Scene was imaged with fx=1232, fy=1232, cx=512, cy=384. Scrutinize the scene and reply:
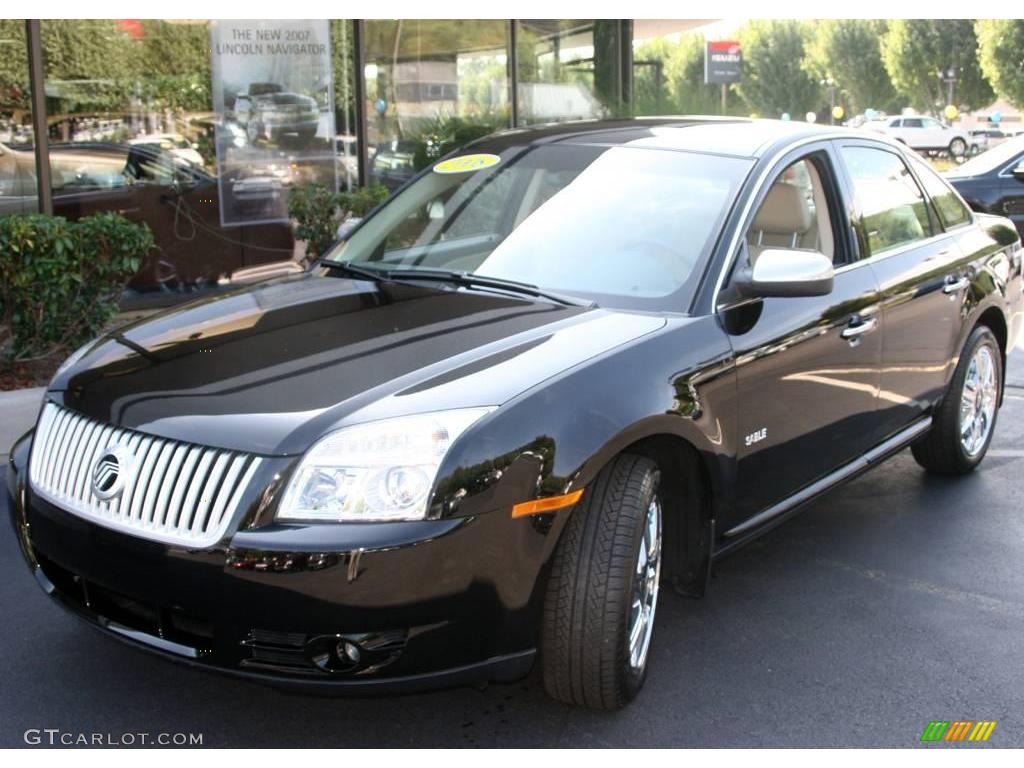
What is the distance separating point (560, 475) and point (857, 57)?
77.5 m

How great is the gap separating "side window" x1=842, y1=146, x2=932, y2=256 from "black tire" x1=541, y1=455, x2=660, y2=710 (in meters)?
1.94

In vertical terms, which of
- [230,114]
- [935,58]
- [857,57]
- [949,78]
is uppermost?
[857,57]

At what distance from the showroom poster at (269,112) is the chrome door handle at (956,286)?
713cm

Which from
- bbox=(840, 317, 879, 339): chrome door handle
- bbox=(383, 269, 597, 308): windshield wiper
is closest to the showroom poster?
bbox=(383, 269, 597, 308): windshield wiper

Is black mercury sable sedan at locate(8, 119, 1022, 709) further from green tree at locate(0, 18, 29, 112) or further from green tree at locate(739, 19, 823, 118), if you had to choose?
green tree at locate(739, 19, 823, 118)

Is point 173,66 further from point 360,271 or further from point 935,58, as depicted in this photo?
point 935,58

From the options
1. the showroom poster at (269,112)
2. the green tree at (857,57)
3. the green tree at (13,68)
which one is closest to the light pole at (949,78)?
the green tree at (857,57)

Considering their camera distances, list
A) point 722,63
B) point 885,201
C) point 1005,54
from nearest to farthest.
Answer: point 885,201, point 722,63, point 1005,54

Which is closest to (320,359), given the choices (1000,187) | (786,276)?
(786,276)

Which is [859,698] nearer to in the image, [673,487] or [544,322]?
[673,487]

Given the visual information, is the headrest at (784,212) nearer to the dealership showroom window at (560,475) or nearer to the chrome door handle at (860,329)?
the dealership showroom window at (560,475)

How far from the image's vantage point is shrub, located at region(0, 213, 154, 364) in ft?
21.6

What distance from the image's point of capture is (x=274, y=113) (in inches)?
434

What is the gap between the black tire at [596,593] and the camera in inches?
126
